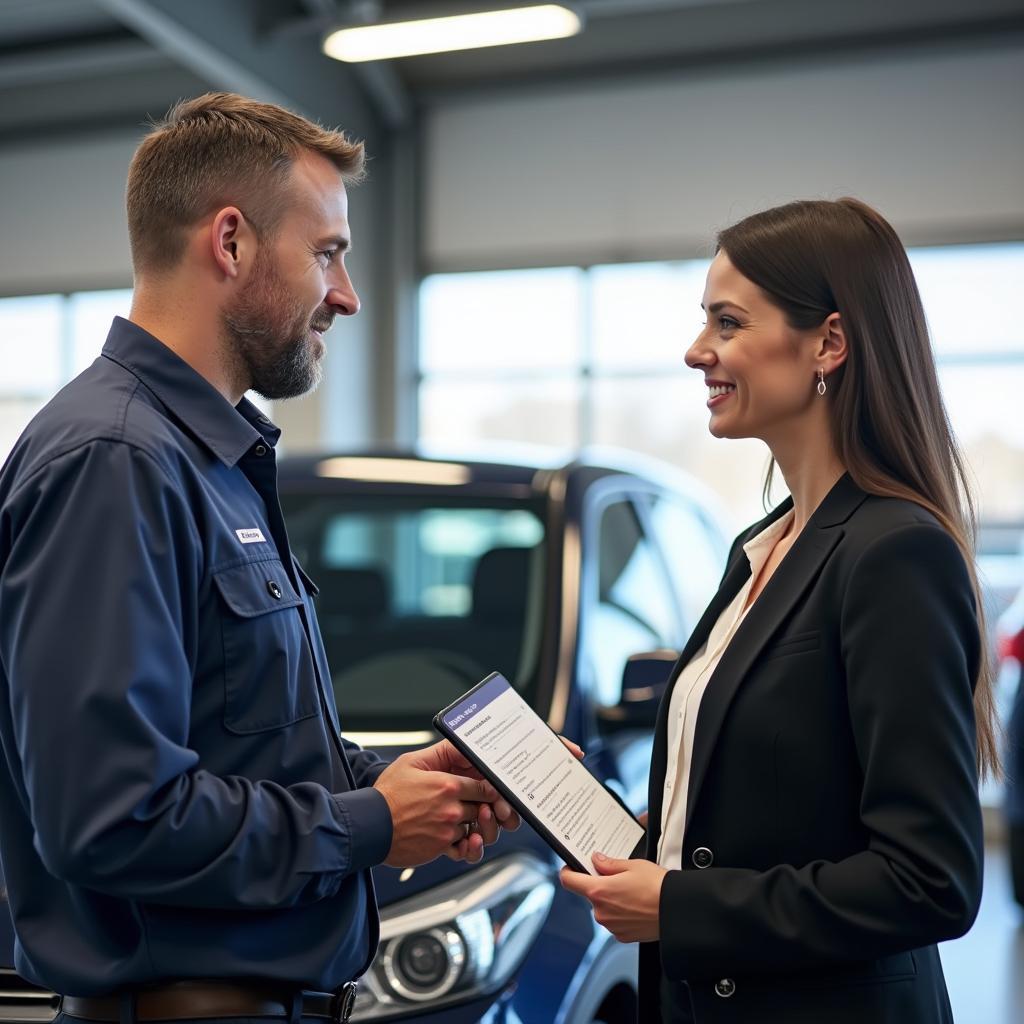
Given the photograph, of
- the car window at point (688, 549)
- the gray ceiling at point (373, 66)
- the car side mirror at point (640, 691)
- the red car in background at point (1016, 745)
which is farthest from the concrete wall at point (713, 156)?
the car side mirror at point (640, 691)

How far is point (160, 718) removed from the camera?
1.20m

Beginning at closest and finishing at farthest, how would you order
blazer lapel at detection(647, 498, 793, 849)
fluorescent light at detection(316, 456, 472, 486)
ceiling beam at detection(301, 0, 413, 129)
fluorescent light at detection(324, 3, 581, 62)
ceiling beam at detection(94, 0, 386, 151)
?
blazer lapel at detection(647, 498, 793, 849) < fluorescent light at detection(316, 456, 472, 486) < ceiling beam at detection(94, 0, 386, 151) < fluorescent light at detection(324, 3, 581, 62) < ceiling beam at detection(301, 0, 413, 129)

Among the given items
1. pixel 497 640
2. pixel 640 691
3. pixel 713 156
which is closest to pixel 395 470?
pixel 497 640

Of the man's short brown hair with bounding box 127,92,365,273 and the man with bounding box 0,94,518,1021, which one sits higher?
the man's short brown hair with bounding box 127,92,365,273

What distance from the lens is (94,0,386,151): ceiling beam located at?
Answer: 19.1 feet

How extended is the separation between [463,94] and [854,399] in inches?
281

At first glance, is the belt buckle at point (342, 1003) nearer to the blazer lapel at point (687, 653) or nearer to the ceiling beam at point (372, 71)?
the blazer lapel at point (687, 653)

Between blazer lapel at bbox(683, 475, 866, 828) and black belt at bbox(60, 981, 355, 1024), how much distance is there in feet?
1.70

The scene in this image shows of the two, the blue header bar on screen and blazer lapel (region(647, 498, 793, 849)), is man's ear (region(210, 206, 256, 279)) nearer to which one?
the blue header bar on screen

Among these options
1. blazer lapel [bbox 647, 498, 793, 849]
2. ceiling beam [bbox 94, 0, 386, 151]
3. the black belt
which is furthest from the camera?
ceiling beam [bbox 94, 0, 386, 151]

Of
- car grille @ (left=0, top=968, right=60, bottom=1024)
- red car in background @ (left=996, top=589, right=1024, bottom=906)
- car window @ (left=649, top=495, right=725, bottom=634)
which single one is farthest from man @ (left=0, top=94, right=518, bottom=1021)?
red car in background @ (left=996, top=589, right=1024, bottom=906)

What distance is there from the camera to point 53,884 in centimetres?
130

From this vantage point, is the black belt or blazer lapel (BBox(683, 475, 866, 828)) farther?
blazer lapel (BBox(683, 475, 866, 828))

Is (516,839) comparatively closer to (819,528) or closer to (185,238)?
(819,528)
